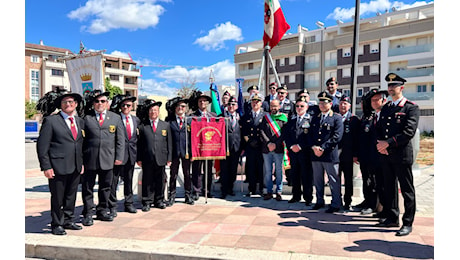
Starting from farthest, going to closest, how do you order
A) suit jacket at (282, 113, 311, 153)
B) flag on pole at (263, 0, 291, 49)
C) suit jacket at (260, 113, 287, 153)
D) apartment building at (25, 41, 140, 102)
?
apartment building at (25, 41, 140, 102)
flag on pole at (263, 0, 291, 49)
suit jacket at (260, 113, 287, 153)
suit jacket at (282, 113, 311, 153)

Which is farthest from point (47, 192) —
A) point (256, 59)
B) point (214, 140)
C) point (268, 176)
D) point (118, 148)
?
point (256, 59)

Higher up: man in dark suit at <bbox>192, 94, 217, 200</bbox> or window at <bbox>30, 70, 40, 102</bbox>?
window at <bbox>30, 70, 40, 102</bbox>

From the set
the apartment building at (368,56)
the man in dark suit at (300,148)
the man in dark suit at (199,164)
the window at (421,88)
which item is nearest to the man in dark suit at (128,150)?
the man in dark suit at (199,164)

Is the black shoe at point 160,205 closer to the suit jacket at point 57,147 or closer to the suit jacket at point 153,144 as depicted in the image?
the suit jacket at point 153,144

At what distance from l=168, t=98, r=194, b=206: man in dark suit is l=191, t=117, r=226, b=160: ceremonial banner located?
0.48 feet

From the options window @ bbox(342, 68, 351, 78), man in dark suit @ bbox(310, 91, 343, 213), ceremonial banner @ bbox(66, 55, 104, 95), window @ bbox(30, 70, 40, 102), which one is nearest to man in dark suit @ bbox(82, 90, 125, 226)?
man in dark suit @ bbox(310, 91, 343, 213)

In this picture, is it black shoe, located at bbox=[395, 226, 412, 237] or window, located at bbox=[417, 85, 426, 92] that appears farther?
window, located at bbox=[417, 85, 426, 92]

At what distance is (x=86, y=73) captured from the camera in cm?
1043

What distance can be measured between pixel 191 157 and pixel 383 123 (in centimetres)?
378

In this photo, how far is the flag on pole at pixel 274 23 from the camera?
1139cm

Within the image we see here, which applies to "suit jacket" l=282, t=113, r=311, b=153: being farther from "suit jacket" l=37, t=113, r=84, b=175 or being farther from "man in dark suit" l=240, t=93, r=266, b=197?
"suit jacket" l=37, t=113, r=84, b=175

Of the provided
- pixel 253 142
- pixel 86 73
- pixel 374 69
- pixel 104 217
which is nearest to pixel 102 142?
pixel 104 217

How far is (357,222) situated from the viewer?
596 cm

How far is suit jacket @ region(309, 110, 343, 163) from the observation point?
6.48m
